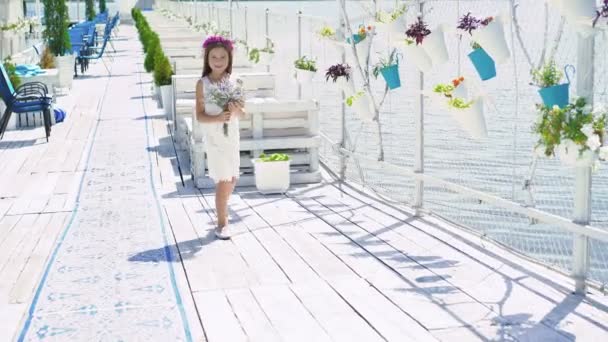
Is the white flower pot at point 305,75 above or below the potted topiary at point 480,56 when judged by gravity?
below

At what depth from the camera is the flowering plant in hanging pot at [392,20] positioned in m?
5.43

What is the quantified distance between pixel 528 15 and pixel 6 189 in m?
4.04

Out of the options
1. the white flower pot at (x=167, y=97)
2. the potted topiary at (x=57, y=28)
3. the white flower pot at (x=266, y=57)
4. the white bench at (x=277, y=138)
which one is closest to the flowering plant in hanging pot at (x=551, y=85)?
the white bench at (x=277, y=138)

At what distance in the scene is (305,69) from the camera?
7.59 meters

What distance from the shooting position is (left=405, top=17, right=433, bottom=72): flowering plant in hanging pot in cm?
514

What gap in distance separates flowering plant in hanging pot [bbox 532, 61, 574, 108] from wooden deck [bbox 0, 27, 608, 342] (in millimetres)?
852

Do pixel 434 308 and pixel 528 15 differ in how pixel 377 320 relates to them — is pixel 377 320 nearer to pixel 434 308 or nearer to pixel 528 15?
pixel 434 308

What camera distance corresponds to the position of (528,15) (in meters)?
5.32

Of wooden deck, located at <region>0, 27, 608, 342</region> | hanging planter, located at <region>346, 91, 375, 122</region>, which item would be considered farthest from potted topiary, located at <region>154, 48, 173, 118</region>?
hanging planter, located at <region>346, 91, 375, 122</region>

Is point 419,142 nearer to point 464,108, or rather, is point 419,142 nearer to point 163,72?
point 464,108

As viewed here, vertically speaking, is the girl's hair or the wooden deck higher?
the girl's hair

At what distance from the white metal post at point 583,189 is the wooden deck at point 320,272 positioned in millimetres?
102

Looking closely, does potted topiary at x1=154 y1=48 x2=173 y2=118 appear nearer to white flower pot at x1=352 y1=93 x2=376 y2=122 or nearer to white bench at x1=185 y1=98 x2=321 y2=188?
white bench at x1=185 y1=98 x2=321 y2=188

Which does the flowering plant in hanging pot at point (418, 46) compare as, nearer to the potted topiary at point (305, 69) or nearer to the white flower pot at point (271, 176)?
the white flower pot at point (271, 176)
